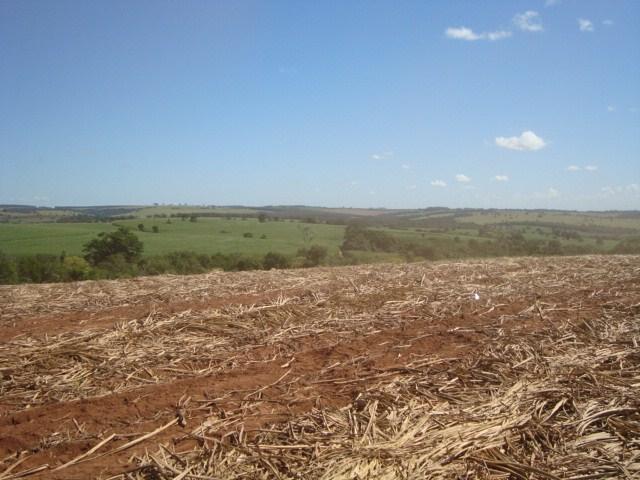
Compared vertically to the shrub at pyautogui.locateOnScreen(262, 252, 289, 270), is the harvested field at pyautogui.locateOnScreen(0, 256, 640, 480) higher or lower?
higher

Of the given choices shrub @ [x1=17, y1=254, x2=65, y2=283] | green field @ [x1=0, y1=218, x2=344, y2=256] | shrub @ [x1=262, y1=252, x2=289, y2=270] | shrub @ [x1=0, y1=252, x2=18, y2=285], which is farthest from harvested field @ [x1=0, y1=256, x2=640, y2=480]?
green field @ [x1=0, y1=218, x2=344, y2=256]

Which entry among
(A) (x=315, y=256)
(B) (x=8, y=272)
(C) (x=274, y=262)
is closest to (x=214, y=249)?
(A) (x=315, y=256)

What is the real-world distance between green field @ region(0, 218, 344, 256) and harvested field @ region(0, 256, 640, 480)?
2558 centimetres

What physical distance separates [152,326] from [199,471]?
4.49 m

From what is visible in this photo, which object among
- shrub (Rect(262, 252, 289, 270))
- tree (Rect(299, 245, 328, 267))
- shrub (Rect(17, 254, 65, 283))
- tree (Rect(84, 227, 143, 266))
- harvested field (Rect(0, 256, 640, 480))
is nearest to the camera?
harvested field (Rect(0, 256, 640, 480))

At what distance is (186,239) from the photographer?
5106cm

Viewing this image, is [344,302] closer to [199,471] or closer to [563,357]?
[563,357]

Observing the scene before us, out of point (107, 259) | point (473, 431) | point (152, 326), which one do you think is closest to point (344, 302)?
point (152, 326)

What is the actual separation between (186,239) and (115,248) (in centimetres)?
1924

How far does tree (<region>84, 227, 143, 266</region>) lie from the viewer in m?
31.3

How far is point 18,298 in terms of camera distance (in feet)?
33.0

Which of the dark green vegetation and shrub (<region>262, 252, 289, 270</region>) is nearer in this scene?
the dark green vegetation

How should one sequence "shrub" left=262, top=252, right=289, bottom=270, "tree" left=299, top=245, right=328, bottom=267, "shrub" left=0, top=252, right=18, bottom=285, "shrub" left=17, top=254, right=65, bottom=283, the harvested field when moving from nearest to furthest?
the harvested field → "shrub" left=0, top=252, right=18, bottom=285 → "shrub" left=17, top=254, right=65, bottom=283 → "shrub" left=262, top=252, right=289, bottom=270 → "tree" left=299, top=245, right=328, bottom=267

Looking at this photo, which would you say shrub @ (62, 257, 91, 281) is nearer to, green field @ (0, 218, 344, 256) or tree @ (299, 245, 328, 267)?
green field @ (0, 218, 344, 256)
